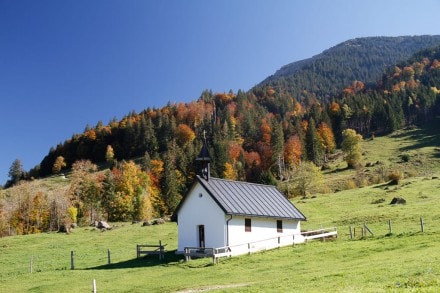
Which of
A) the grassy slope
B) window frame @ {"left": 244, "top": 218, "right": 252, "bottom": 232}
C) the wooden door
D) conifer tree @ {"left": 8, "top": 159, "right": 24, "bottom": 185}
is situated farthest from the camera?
conifer tree @ {"left": 8, "top": 159, "right": 24, "bottom": 185}

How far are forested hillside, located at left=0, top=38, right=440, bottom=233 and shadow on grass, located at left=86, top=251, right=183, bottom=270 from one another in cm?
5496

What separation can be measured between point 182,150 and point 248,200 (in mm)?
99856

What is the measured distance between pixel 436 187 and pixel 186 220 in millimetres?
45777

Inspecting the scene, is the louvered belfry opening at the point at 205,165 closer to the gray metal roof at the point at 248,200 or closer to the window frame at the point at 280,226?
the gray metal roof at the point at 248,200

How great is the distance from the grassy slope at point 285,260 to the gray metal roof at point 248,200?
→ 5.26 metres

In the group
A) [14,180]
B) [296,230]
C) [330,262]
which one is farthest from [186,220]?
[14,180]

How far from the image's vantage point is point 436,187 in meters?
71.3

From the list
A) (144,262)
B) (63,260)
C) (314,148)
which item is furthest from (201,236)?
(314,148)

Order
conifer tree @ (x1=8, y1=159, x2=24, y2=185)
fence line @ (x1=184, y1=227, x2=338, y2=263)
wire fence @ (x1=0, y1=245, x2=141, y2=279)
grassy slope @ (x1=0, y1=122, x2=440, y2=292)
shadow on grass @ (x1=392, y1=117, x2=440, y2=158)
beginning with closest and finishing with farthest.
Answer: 1. grassy slope @ (x1=0, y1=122, x2=440, y2=292)
2. fence line @ (x1=184, y1=227, x2=338, y2=263)
3. wire fence @ (x1=0, y1=245, x2=141, y2=279)
4. shadow on grass @ (x1=392, y1=117, x2=440, y2=158)
5. conifer tree @ (x1=8, y1=159, x2=24, y2=185)

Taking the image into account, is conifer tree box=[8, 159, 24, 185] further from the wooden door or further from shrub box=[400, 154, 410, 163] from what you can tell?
the wooden door

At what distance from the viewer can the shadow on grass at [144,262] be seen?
37.8 metres

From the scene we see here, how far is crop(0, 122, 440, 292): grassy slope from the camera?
72.1 ft

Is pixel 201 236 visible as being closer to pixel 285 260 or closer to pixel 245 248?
pixel 245 248

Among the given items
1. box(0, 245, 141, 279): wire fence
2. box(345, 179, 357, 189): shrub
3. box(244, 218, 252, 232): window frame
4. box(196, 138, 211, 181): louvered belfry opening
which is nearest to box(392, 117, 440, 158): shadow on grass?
box(345, 179, 357, 189): shrub
